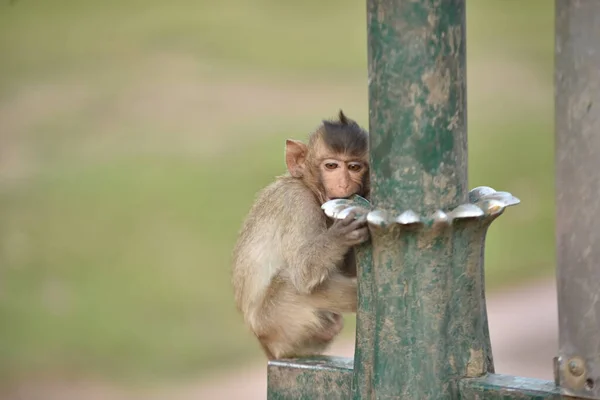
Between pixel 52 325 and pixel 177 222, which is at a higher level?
pixel 177 222

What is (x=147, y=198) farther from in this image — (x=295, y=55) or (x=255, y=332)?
(x=255, y=332)

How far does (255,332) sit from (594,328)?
85.8 inches

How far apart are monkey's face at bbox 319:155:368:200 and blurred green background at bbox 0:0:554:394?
4.56 m

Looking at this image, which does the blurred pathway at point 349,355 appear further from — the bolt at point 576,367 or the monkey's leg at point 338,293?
the bolt at point 576,367

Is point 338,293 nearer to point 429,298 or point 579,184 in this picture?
point 429,298

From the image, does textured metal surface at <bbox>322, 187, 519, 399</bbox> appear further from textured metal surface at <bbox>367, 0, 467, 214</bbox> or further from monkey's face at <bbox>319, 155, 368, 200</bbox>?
monkey's face at <bbox>319, 155, 368, 200</bbox>

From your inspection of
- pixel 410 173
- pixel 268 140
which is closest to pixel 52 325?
pixel 268 140

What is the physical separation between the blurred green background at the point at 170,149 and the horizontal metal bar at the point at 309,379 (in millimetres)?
5246

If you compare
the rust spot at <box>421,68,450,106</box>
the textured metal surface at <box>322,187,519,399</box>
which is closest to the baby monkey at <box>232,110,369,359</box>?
the textured metal surface at <box>322,187,519,399</box>

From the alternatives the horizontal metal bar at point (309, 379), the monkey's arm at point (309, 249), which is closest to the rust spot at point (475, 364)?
the horizontal metal bar at point (309, 379)

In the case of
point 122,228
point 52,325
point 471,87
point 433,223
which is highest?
point 471,87

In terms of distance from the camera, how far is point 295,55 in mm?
12000

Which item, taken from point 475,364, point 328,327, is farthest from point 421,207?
point 328,327

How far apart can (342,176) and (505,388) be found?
1618 millimetres
